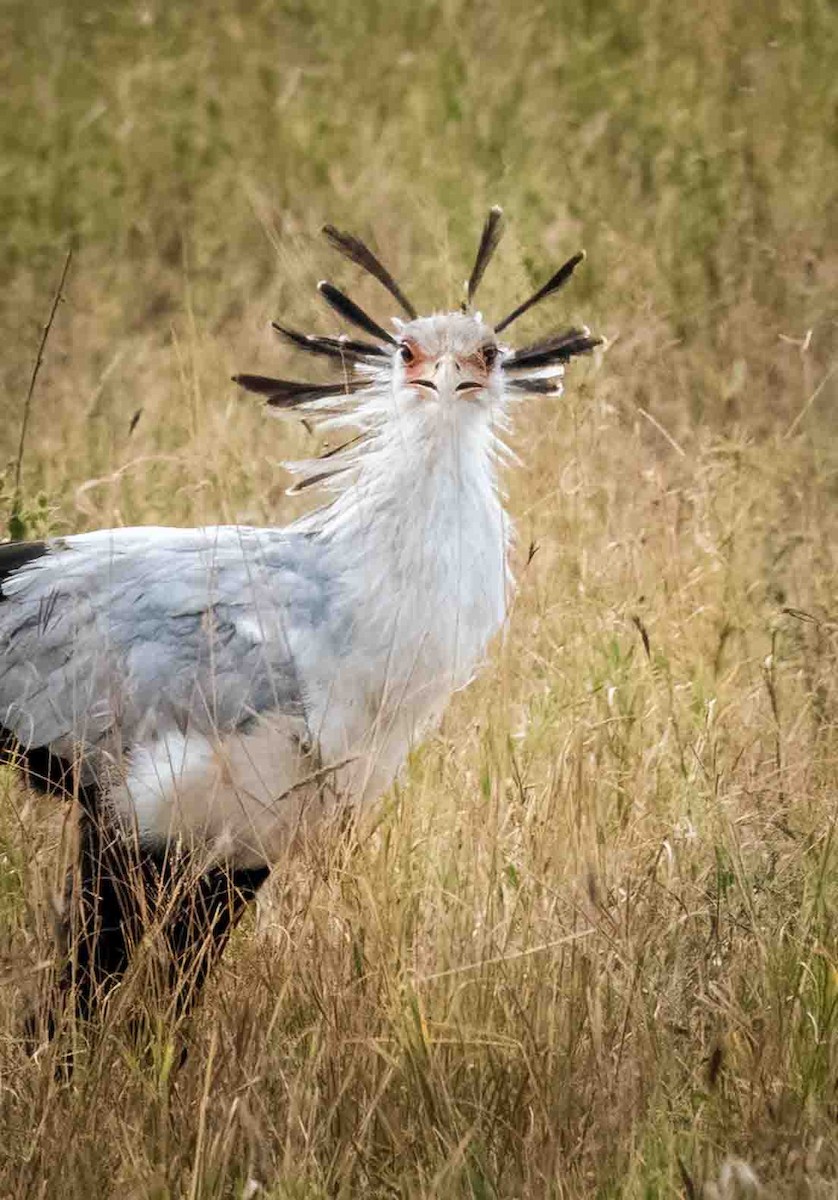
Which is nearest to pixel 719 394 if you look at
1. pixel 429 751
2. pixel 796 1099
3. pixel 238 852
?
pixel 429 751

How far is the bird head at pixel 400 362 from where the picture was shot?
3842mm

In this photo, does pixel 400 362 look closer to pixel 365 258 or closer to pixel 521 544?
pixel 365 258

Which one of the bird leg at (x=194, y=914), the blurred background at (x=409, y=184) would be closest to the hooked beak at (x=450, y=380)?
the bird leg at (x=194, y=914)

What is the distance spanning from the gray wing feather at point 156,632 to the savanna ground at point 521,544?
277mm

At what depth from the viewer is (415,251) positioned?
23.6 ft

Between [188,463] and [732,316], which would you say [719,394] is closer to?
[732,316]

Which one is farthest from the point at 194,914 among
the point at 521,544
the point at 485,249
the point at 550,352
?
the point at 521,544

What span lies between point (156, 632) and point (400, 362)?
2.35 feet

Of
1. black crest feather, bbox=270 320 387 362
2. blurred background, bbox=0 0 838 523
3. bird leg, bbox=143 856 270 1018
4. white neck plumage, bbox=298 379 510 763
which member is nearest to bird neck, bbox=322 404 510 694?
white neck plumage, bbox=298 379 510 763

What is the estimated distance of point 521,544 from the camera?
16.4 ft

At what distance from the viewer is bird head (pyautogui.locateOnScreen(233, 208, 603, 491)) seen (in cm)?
384

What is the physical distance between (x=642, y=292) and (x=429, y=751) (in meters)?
2.49

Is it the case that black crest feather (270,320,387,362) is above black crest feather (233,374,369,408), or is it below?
above

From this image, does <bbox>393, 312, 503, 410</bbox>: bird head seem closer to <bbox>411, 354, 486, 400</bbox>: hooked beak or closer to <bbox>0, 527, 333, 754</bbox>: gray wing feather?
<bbox>411, 354, 486, 400</bbox>: hooked beak
